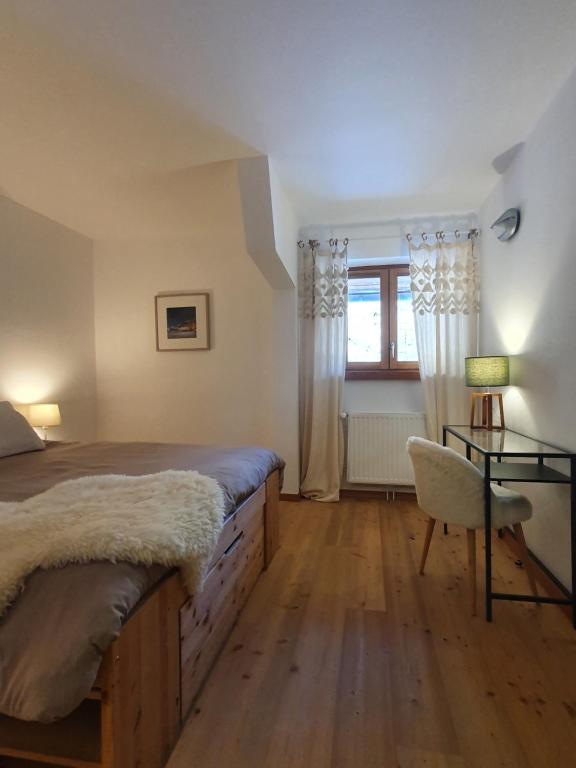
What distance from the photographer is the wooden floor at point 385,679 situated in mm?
1085

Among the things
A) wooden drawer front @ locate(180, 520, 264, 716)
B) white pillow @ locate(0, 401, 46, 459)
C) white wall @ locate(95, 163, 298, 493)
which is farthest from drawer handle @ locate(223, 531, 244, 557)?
white wall @ locate(95, 163, 298, 493)

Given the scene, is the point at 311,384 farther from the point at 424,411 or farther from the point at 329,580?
the point at 329,580

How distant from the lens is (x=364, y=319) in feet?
11.1

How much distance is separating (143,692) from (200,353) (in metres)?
2.88

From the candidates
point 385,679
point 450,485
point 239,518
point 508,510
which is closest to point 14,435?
point 239,518

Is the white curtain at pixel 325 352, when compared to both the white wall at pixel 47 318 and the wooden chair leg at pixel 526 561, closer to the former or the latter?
the wooden chair leg at pixel 526 561

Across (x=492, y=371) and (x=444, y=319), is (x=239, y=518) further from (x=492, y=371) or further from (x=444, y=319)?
(x=444, y=319)

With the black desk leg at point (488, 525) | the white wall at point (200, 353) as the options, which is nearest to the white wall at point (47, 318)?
the white wall at point (200, 353)

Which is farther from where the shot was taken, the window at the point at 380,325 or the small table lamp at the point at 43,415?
the window at the point at 380,325

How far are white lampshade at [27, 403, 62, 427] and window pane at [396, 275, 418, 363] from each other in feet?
9.54

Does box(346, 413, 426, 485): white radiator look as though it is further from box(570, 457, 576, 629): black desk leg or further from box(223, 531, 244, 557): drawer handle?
box(223, 531, 244, 557): drawer handle

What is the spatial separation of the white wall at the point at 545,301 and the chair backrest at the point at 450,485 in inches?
19.6

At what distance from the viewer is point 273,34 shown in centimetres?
144

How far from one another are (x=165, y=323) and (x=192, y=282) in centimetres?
48
